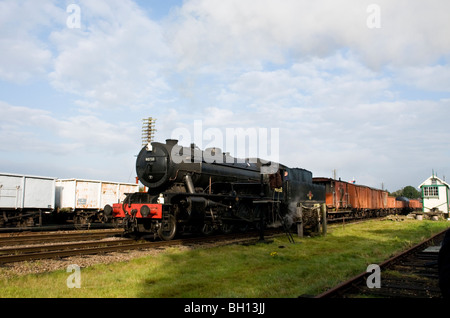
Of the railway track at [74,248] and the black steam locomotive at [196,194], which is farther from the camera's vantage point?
the black steam locomotive at [196,194]

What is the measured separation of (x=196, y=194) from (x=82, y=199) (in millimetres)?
12715

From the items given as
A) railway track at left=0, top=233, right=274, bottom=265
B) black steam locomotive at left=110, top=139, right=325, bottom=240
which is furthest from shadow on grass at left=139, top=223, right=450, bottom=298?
black steam locomotive at left=110, top=139, right=325, bottom=240

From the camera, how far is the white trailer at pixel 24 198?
19047mm

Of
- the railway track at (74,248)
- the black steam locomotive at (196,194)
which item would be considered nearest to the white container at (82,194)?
the black steam locomotive at (196,194)

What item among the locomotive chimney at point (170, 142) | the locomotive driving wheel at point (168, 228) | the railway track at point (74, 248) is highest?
the locomotive chimney at point (170, 142)

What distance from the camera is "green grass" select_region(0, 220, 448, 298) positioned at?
6402 mm

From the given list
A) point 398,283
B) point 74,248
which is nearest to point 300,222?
point 398,283

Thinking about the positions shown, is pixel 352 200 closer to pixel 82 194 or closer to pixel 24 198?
pixel 82 194

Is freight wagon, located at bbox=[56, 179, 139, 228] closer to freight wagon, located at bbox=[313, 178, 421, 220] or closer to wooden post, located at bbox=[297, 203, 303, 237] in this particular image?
wooden post, located at bbox=[297, 203, 303, 237]

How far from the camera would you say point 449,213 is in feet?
110

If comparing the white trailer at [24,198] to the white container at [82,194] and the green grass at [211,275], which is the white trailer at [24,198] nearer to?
the white container at [82,194]

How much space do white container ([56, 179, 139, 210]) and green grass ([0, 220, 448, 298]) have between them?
1397cm

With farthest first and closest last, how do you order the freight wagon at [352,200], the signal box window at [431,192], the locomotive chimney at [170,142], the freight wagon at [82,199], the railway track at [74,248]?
1. the signal box window at [431,192]
2. the freight wagon at [352,200]
3. the freight wagon at [82,199]
4. the locomotive chimney at [170,142]
5. the railway track at [74,248]

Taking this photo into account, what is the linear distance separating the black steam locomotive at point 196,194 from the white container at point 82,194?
9.71 metres
